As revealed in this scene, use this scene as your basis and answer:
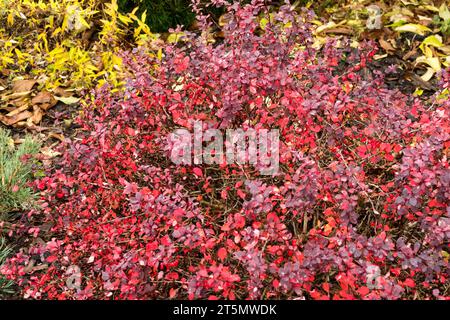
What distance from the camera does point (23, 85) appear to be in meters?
4.30

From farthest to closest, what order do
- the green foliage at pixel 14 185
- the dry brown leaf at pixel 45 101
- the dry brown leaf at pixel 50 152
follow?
the dry brown leaf at pixel 45 101, the dry brown leaf at pixel 50 152, the green foliage at pixel 14 185

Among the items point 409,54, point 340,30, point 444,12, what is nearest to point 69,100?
point 340,30

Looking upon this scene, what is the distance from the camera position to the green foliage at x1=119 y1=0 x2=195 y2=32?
4.32 m

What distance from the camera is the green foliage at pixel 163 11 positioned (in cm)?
432

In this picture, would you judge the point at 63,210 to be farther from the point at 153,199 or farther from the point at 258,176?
the point at 258,176

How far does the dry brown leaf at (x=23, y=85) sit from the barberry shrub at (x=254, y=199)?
4.26 ft

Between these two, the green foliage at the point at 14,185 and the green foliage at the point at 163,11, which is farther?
the green foliage at the point at 163,11

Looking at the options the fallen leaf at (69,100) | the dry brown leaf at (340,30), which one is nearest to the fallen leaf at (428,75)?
the dry brown leaf at (340,30)

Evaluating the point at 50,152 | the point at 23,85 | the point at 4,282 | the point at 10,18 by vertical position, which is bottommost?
the point at 4,282

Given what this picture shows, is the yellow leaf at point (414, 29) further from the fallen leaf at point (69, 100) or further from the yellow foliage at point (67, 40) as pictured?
the fallen leaf at point (69, 100)

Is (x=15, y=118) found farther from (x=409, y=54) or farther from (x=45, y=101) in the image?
(x=409, y=54)

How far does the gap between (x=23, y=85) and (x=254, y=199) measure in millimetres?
2758

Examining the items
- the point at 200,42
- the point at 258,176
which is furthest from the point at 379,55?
the point at 258,176

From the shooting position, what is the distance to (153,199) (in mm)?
2275
